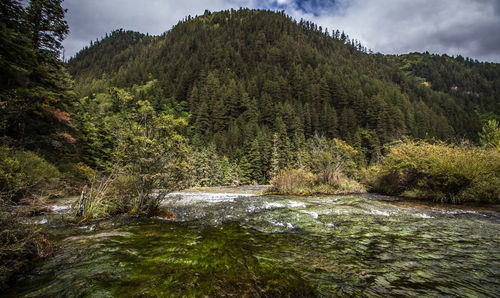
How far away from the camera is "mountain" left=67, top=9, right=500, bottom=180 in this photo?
67.0 m

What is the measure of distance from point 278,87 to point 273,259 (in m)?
92.8

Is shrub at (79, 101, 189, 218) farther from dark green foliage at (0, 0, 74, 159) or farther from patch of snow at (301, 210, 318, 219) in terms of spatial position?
dark green foliage at (0, 0, 74, 159)

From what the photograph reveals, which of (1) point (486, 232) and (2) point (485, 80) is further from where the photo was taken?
(2) point (485, 80)

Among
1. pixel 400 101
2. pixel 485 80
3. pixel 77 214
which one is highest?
pixel 485 80

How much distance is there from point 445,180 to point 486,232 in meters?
Result: 7.62

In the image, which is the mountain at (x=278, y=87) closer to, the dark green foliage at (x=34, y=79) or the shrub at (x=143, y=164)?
the dark green foliage at (x=34, y=79)

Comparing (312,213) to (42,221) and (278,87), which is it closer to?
(42,221)

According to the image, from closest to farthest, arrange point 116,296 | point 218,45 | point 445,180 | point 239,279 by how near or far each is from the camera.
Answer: point 116,296 < point 239,279 < point 445,180 < point 218,45

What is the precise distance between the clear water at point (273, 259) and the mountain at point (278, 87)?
39153 millimetres

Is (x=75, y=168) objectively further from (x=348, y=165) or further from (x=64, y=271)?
(x=348, y=165)

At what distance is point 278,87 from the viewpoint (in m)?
90.9

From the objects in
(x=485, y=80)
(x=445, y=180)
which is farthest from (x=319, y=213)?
(x=485, y=80)

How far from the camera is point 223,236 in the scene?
596cm

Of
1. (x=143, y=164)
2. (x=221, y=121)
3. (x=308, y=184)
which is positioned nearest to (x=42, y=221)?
(x=143, y=164)
